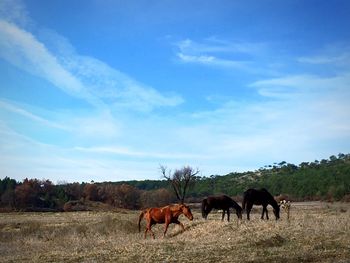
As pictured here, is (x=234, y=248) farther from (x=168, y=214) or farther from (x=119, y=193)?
(x=119, y=193)

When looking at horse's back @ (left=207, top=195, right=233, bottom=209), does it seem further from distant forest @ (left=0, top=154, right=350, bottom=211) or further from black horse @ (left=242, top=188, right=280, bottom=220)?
distant forest @ (left=0, top=154, right=350, bottom=211)

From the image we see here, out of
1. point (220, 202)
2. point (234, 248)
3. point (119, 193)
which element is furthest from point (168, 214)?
point (119, 193)

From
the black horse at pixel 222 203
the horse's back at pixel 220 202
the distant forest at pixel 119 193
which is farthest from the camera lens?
the distant forest at pixel 119 193

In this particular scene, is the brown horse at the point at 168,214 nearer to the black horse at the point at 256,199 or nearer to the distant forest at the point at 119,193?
the black horse at the point at 256,199

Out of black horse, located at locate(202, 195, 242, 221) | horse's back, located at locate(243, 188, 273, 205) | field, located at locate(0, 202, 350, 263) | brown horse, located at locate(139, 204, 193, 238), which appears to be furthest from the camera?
black horse, located at locate(202, 195, 242, 221)

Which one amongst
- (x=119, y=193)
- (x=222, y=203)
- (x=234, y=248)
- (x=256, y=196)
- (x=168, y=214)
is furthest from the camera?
(x=119, y=193)

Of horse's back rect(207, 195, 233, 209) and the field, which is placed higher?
horse's back rect(207, 195, 233, 209)

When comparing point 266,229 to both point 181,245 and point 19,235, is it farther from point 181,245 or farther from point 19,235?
point 19,235

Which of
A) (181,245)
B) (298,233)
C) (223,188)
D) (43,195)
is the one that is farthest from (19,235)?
(223,188)

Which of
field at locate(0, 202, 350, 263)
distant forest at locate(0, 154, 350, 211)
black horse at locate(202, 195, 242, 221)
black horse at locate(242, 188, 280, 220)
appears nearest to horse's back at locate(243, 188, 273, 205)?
black horse at locate(242, 188, 280, 220)

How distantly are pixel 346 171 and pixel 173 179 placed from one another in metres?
52.5

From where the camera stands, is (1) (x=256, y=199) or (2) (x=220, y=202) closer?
(1) (x=256, y=199)

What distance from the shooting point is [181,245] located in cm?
1747

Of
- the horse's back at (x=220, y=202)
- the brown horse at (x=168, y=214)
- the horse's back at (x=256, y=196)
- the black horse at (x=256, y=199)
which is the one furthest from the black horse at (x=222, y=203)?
the brown horse at (x=168, y=214)
